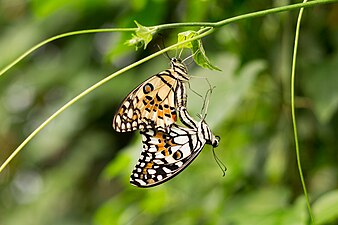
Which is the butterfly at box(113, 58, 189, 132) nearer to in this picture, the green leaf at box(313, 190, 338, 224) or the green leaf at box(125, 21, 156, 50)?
the green leaf at box(125, 21, 156, 50)

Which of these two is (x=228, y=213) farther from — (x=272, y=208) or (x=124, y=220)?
(x=124, y=220)

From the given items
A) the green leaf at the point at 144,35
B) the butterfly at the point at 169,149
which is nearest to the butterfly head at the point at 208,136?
the butterfly at the point at 169,149

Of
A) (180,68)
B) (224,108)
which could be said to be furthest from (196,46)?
(224,108)

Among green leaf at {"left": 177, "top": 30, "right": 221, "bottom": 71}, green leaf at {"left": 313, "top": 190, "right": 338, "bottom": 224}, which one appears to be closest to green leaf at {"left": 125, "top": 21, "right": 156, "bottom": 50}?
green leaf at {"left": 177, "top": 30, "right": 221, "bottom": 71}

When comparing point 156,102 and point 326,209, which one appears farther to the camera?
point 326,209

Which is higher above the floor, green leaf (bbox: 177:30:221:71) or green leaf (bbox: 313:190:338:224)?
green leaf (bbox: 177:30:221:71)

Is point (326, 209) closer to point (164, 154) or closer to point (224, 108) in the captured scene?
point (224, 108)

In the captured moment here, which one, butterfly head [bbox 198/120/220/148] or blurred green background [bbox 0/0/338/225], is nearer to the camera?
butterfly head [bbox 198/120/220/148]
